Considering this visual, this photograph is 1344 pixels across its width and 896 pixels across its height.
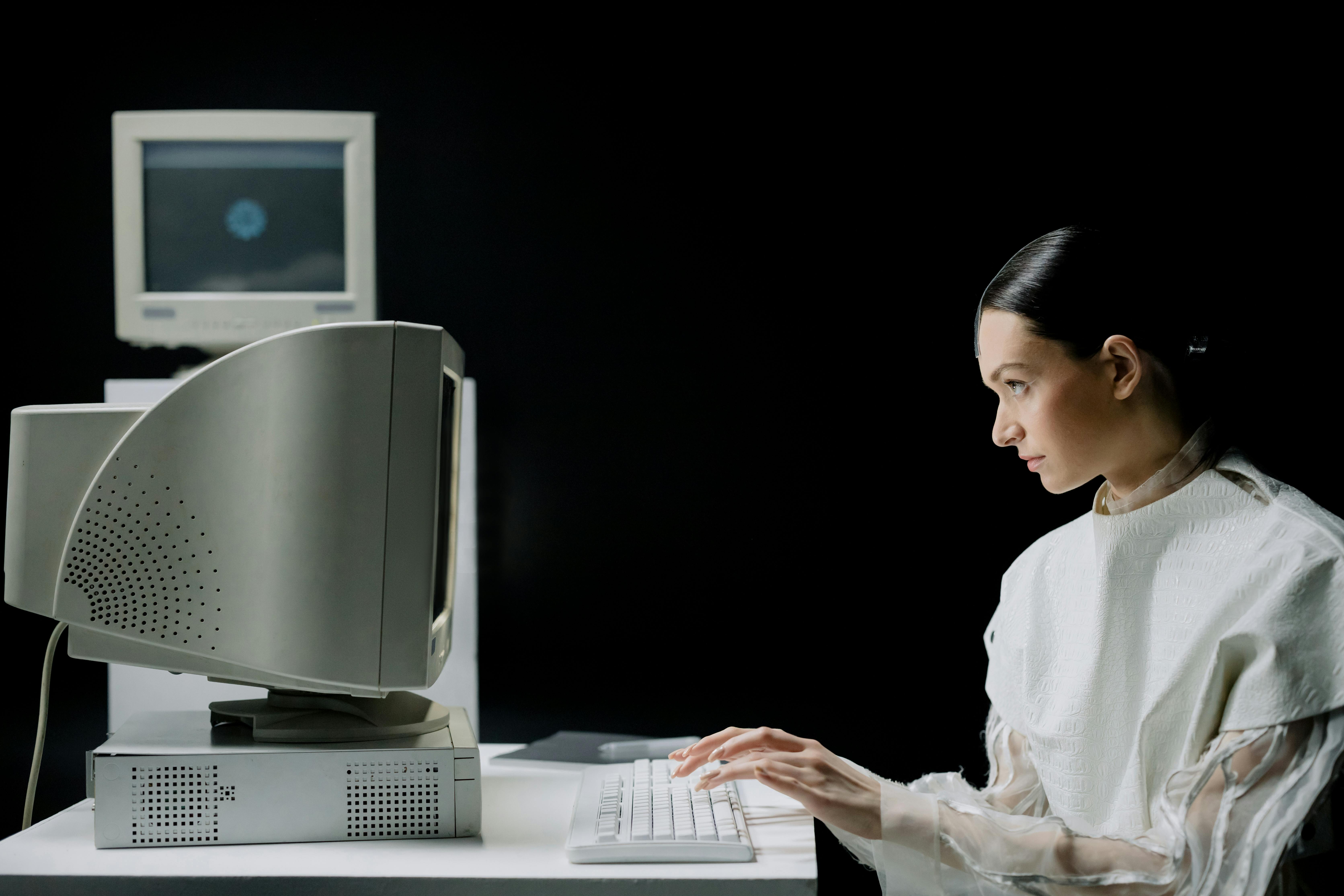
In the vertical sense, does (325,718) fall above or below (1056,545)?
below

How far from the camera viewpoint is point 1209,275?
1156mm

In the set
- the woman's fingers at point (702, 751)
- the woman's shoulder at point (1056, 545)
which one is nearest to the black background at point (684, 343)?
the woman's shoulder at point (1056, 545)

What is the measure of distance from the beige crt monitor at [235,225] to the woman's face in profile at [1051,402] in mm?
1075

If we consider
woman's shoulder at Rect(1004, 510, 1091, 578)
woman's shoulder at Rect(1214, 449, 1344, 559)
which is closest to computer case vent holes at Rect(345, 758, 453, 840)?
woman's shoulder at Rect(1004, 510, 1091, 578)

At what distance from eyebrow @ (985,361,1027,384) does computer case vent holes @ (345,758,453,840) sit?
0.76 m

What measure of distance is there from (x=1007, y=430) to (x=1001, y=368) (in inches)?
3.0

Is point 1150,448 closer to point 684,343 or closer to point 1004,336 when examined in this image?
point 1004,336

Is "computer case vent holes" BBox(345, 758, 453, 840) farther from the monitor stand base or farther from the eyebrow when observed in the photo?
the eyebrow

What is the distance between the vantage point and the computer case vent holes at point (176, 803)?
1075mm

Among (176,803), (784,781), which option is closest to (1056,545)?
(784,781)

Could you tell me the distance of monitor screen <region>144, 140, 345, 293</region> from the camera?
67.4 inches

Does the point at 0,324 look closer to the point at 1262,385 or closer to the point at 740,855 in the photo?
the point at 740,855

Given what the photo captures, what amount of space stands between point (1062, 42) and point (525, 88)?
3.06 feet

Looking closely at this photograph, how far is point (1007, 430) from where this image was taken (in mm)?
1208
